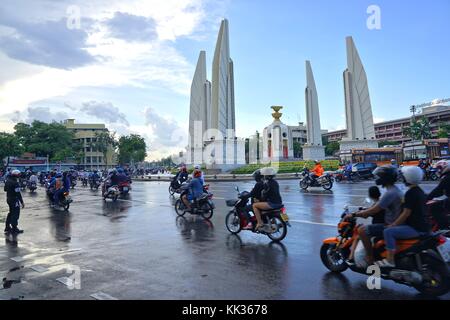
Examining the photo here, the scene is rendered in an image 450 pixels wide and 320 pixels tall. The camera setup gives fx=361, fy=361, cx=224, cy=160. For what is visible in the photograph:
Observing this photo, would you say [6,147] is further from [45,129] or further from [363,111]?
[363,111]

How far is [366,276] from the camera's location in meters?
5.00

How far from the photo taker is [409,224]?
437 centimetres

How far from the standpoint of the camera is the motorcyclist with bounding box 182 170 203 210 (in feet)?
36.1

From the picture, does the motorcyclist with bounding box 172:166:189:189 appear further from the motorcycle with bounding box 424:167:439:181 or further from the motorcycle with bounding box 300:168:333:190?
the motorcycle with bounding box 424:167:439:181

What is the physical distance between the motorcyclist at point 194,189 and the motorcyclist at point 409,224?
715cm

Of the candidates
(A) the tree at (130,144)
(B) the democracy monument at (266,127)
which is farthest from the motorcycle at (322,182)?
(A) the tree at (130,144)

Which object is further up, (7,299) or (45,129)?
(45,129)

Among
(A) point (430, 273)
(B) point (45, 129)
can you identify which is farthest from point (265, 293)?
(B) point (45, 129)

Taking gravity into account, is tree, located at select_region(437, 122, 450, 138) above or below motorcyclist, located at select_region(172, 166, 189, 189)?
above

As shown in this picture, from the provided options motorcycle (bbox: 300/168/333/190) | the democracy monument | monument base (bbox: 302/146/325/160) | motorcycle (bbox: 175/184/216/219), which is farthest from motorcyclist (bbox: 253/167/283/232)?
monument base (bbox: 302/146/325/160)

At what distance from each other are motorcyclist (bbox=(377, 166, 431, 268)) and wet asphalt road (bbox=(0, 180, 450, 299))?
604mm
